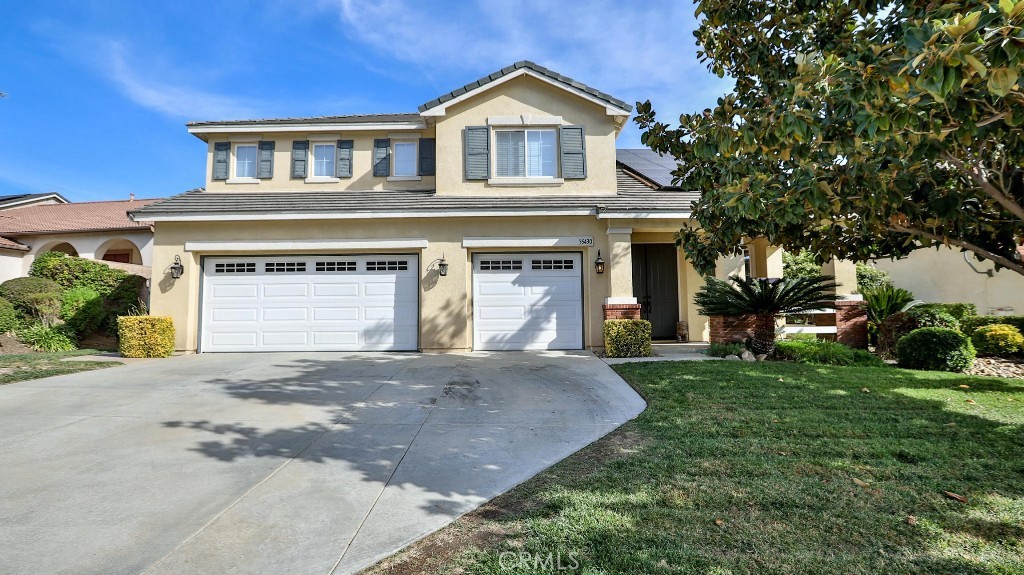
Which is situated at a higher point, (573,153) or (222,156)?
(222,156)

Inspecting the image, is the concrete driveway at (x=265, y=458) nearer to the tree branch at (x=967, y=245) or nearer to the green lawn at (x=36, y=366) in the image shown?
the green lawn at (x=36, y=366)

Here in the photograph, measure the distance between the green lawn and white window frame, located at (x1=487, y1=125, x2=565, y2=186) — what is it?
925 cm

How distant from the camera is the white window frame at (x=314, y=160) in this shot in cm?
1304

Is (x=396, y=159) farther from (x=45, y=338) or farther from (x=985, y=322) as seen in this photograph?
(x=985, y=322)

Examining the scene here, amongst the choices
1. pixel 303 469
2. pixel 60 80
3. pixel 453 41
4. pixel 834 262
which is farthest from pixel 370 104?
pixel 834 262

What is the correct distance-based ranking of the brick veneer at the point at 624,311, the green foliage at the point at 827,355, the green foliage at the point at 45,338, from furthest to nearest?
the green foliage at the point at 45,338 < the brick veneer at the point at 624,311 < the green foliage at the point at 827,355

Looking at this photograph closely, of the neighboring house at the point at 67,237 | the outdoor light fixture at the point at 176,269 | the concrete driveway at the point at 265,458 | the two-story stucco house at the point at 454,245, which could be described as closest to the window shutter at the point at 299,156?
the two-story stucco house at the point at 454,245

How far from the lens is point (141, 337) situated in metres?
10.5

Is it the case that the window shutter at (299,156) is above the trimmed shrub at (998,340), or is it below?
above

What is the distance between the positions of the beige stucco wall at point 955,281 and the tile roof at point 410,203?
10.4 m

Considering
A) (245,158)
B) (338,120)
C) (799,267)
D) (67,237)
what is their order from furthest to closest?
(67,237)
(799,267)
(338,120)
(245,158)

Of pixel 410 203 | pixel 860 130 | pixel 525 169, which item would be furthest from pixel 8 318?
pixel 860 130

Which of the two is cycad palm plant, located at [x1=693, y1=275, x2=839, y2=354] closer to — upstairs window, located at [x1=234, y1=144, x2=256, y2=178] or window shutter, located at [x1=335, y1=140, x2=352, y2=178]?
window shutter, located at [x1=335, y1=140, x2=352, y2=178]

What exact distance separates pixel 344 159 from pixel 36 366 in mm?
7971
